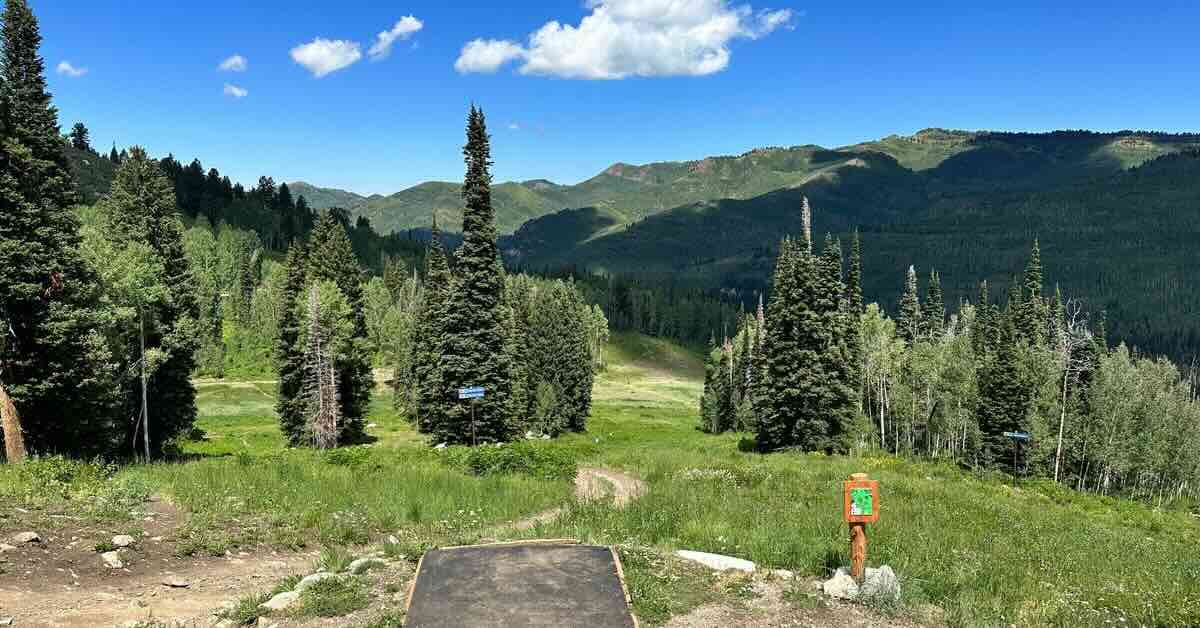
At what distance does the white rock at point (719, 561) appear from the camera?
12.7m

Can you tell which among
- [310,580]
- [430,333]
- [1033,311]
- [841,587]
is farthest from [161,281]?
[1033,311]

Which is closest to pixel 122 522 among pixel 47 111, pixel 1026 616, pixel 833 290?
pixel 1026 616

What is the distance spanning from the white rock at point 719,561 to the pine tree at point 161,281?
3912 centimetres

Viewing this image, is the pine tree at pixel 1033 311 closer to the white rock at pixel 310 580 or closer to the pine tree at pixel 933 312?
the pine tree at pixel 933 312

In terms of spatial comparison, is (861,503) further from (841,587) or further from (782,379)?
(782,379)

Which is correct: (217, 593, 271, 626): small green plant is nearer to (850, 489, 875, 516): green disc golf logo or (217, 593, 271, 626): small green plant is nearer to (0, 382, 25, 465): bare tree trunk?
(850, 489, 875, 516): green disc golf logo

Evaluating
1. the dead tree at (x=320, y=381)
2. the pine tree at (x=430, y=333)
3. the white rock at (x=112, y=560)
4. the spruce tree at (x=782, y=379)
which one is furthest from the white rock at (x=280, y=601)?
the spruce tree at (x=782, y=379)

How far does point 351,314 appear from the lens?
61.3m

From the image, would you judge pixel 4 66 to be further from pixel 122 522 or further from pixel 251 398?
pixel 251 398

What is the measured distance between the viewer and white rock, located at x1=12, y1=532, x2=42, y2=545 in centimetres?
1249

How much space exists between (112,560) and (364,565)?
4.48 metres

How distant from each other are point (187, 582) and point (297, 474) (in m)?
9.89

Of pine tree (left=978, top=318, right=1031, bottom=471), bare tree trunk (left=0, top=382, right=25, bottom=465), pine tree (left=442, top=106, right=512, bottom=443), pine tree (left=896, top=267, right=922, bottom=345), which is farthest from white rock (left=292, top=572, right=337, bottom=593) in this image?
pine tree (left=896, top=267, right=922, bottom=345)

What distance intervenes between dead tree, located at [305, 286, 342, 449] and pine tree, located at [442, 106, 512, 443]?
13.9 meters
